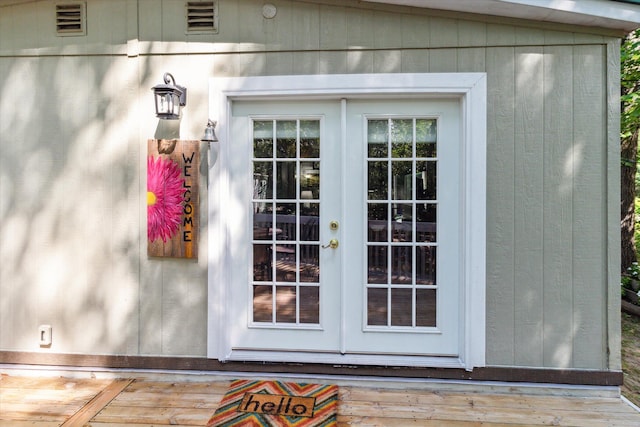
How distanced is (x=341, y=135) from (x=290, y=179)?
0.50m

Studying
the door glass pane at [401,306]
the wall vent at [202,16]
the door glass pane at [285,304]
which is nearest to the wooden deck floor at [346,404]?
the door glass pane at [401,306]

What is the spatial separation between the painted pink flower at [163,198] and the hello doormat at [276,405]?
1.23 metres

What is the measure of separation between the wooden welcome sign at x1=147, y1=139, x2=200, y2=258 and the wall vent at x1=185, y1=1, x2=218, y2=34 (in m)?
0.84

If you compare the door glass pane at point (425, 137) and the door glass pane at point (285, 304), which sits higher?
the door glass pane at point (425, 137)

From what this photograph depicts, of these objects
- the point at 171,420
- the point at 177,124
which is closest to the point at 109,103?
the point at 177,124

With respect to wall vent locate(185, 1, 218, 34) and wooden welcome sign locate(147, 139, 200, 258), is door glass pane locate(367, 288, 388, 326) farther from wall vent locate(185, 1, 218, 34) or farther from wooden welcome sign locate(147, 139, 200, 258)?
wall vent locate(185, 1, 218, 34)

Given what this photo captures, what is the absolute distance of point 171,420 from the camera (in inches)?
85.3

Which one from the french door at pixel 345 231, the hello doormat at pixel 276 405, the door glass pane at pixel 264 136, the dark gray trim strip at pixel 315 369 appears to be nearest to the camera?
the hello doormat at pixel 276 405

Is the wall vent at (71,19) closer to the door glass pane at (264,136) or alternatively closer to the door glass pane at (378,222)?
the door glass pane at (264,136)

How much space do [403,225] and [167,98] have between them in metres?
1.92

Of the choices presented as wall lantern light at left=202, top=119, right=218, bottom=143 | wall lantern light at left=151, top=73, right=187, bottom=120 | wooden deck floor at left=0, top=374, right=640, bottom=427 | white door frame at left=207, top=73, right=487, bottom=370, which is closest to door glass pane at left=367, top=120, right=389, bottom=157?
white door frame at left=207, top=73, right=487, bottom=370

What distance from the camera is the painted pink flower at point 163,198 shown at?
104 inches

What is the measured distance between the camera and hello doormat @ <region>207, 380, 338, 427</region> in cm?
213

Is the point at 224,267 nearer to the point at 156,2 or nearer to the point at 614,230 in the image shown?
the point at 156,2
